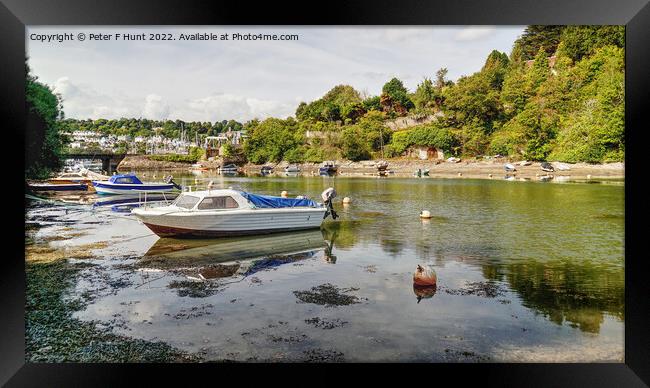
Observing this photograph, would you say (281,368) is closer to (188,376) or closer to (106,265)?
(188,376)

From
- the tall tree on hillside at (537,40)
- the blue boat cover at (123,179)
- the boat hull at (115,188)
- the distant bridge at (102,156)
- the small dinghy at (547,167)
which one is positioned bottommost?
the boat hull at (115,188)

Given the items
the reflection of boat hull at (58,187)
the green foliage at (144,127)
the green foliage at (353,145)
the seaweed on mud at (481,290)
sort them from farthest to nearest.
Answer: the green foliage at (353,145), the green foliage at (144,127), the reflection of boat hull at (58,187), the seaweed on mud at (481,290)

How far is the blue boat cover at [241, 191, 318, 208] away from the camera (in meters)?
14.1

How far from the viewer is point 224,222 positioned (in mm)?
13305

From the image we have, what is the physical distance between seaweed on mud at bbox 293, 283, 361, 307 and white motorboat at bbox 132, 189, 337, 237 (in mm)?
5236

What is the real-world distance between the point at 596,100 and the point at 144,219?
2252cm

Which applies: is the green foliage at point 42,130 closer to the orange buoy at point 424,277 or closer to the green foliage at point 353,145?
the orange buoy at point 424,277

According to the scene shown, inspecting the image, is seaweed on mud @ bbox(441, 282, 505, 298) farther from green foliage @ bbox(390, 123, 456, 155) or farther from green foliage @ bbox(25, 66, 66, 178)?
green foliage @ bbox(390, 123, 456, 155)

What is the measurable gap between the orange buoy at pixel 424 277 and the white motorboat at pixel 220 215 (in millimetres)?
6172

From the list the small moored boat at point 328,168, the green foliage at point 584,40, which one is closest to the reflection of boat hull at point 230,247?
the green foliage at point 584,40

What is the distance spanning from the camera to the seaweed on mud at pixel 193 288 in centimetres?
834
